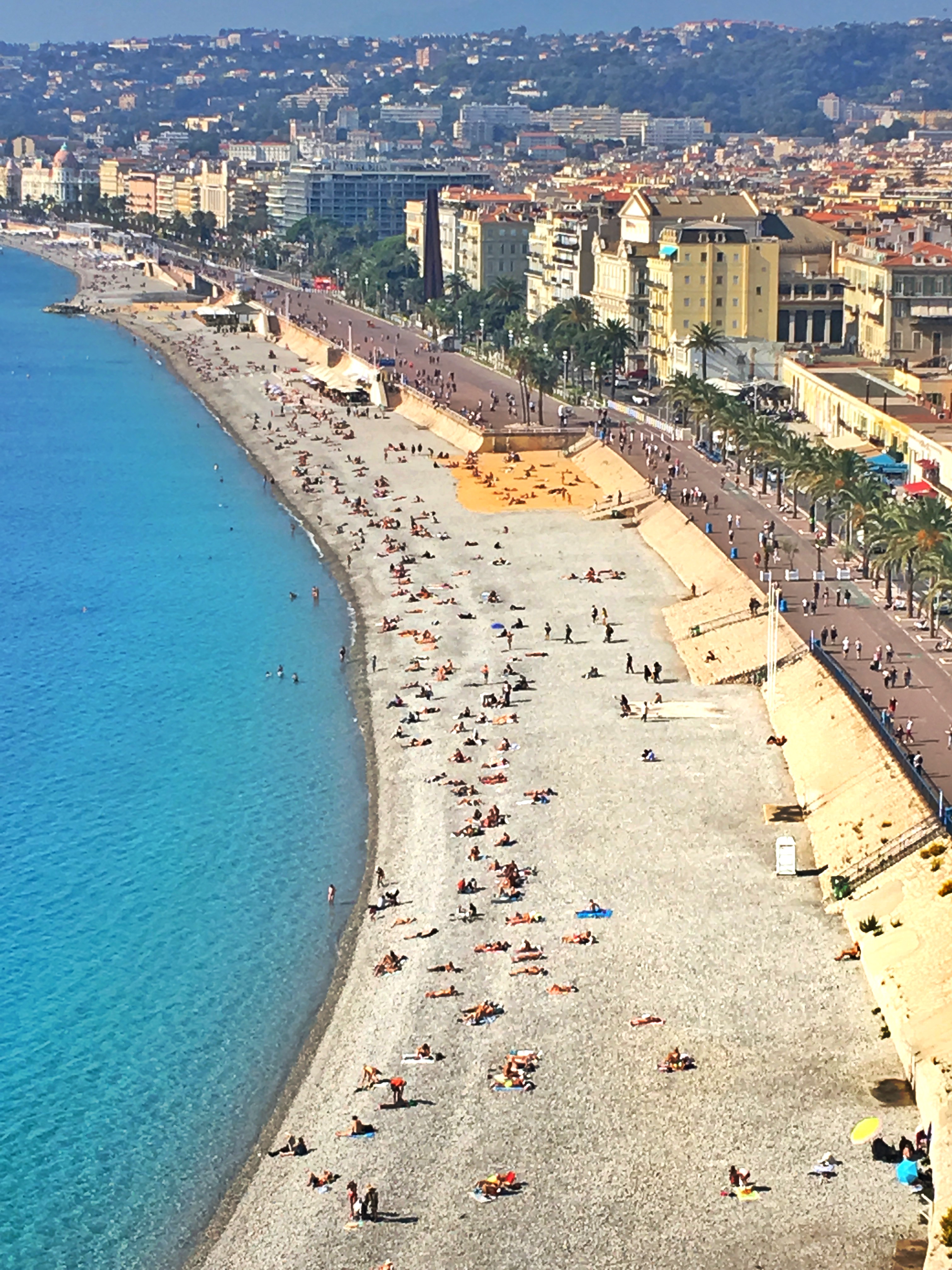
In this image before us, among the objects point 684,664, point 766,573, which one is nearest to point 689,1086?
point 684,664

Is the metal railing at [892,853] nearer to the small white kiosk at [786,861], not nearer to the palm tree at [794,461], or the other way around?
the small white kiosk at [786,861]

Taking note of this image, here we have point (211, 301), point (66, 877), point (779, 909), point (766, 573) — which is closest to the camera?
point (779, 909)

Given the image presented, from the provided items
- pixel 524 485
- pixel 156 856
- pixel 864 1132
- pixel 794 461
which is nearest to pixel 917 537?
pixel 794 461

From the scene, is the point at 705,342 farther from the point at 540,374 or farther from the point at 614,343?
the point at 614,343

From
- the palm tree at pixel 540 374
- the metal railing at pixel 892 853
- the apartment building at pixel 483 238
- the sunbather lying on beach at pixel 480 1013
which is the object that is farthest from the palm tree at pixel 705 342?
the sunbather lying on beach at pixel 480 1013

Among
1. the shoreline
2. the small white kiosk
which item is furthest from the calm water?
the small white kiosk

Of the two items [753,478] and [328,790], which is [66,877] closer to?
[328,790]

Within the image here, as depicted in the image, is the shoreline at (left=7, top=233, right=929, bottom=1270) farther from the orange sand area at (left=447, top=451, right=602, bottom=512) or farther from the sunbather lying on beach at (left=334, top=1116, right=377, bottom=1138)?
the orange sand area at (left=447, top=451, right=602, bottom=512)
